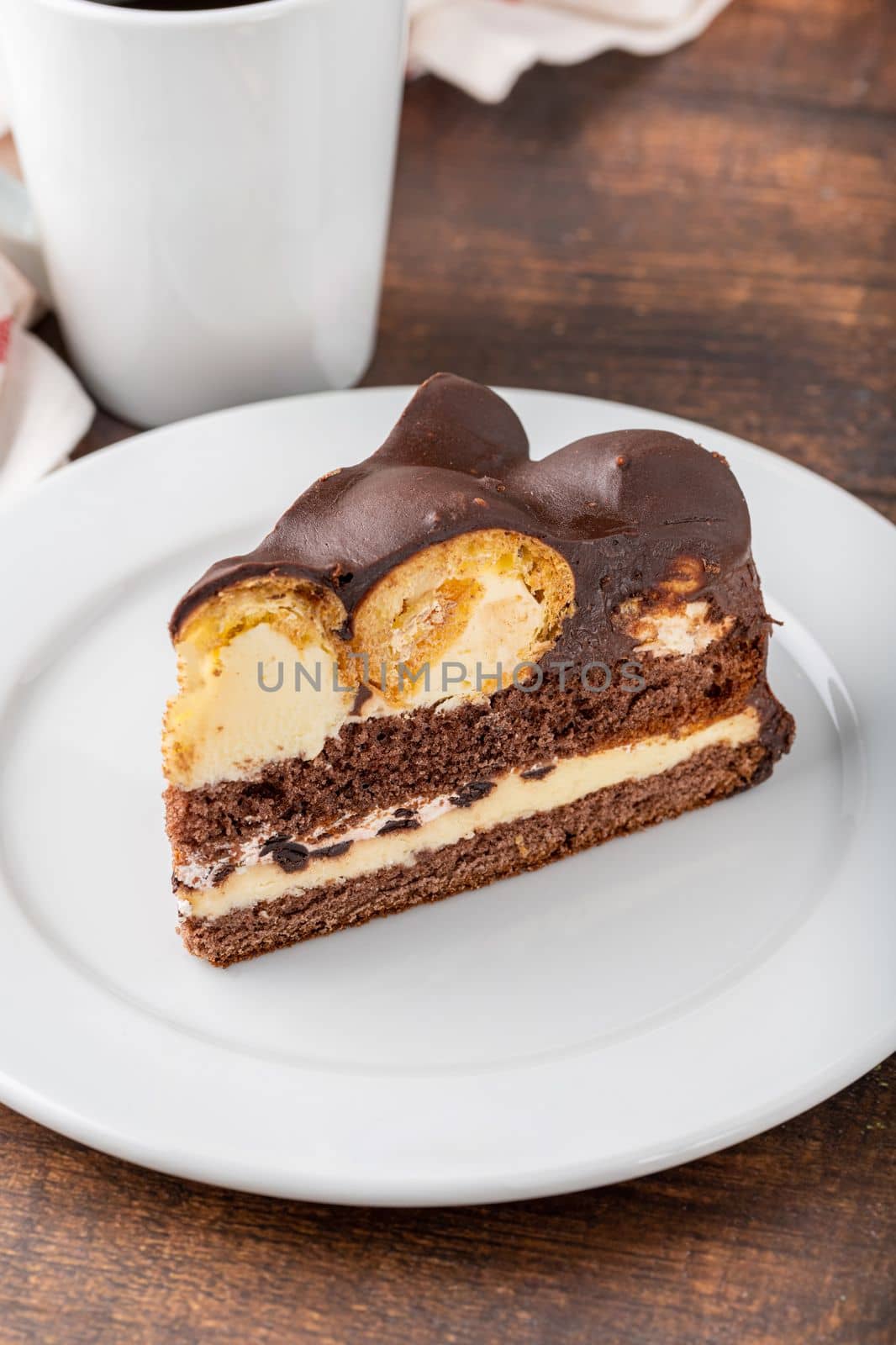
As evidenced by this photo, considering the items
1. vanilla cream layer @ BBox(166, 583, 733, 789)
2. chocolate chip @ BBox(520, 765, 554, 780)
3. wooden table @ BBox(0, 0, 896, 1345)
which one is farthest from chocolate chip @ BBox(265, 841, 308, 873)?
wooden table @ BBox(0, 0, 896, 1345)

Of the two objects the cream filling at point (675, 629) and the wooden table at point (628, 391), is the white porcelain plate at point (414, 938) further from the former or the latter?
the cream filling at point (675, 629)

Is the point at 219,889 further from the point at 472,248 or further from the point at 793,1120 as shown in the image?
the point at 472,248

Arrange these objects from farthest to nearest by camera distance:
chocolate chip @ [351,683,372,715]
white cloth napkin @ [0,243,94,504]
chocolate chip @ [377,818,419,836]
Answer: white cloth napkin @ [0,243,94,504], chocolate chip @ [377,818,419,836], chocolate chip @ [351,683,372,715]

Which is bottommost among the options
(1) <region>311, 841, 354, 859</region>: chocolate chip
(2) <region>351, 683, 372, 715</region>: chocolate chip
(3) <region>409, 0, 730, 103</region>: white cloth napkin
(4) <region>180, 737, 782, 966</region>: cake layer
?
(4) <region>180, 737, 782, 966</region>: cake layer

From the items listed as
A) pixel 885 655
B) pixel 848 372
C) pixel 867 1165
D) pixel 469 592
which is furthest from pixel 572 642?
pixel 848 372

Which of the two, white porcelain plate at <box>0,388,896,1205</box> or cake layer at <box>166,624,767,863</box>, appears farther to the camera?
cake layer at <box>166,624,767,863</box>

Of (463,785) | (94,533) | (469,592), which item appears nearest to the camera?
(469,592)

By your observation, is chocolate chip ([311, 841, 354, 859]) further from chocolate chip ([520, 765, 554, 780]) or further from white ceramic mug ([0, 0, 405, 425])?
white ceramic mug ([0, 0, 405, 425])
